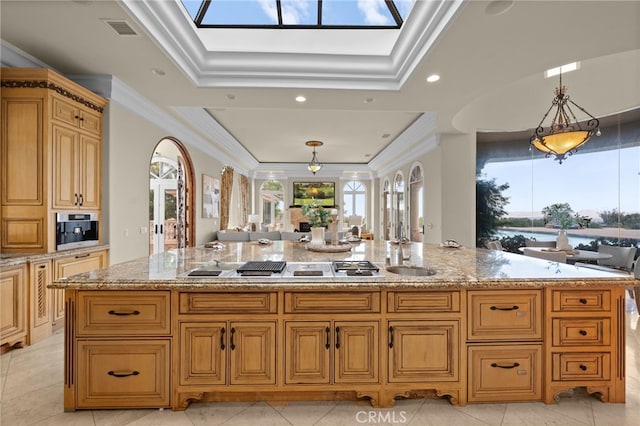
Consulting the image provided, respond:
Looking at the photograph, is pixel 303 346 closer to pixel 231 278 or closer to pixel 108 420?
pixel 231 278

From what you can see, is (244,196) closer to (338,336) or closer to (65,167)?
(65,167)

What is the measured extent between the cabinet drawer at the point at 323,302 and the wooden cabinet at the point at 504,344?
73 centimetres

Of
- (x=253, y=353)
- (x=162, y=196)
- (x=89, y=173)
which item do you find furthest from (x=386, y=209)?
(x=253, y=353)

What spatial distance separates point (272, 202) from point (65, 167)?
883 centimetres

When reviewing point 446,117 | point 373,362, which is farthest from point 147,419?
point 446,117

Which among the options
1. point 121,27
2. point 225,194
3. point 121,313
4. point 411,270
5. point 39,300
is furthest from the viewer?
point 225,194

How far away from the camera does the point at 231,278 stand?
6.04 ft

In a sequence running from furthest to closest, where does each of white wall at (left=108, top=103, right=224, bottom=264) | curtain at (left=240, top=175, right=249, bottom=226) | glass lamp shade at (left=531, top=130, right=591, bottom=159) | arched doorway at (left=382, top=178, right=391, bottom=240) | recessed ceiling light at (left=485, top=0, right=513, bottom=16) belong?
1. arched doorway at (left=382, top=178, right=391, bottom=240)
2. curtain at (left=240, top=175, right=249, bottom=226)
3. white wall at (left=108, top=103, right=224, bottom=264)
4. glass lamp shade at (left=531, top=130, right=591, bottom=159)
5. recessed ceiling light at (left=485, top=0, right=513, bottom=16)

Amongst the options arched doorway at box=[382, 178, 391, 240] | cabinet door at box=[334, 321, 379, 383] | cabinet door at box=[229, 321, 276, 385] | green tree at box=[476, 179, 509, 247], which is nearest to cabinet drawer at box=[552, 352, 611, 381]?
cabinet door at box=[334, 321, 379, 383]

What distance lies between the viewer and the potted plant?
3.22m

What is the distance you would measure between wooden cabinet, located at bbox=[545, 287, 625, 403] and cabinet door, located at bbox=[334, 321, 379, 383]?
1.20m

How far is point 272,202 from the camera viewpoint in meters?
11.9

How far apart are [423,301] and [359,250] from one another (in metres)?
1.28

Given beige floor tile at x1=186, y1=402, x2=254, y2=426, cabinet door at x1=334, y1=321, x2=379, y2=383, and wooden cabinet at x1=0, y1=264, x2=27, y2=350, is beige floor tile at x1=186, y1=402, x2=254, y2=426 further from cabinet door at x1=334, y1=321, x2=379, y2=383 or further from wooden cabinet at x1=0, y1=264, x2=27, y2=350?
wooden cabinet at x1=0, y1=264, x2=27, y2=350
